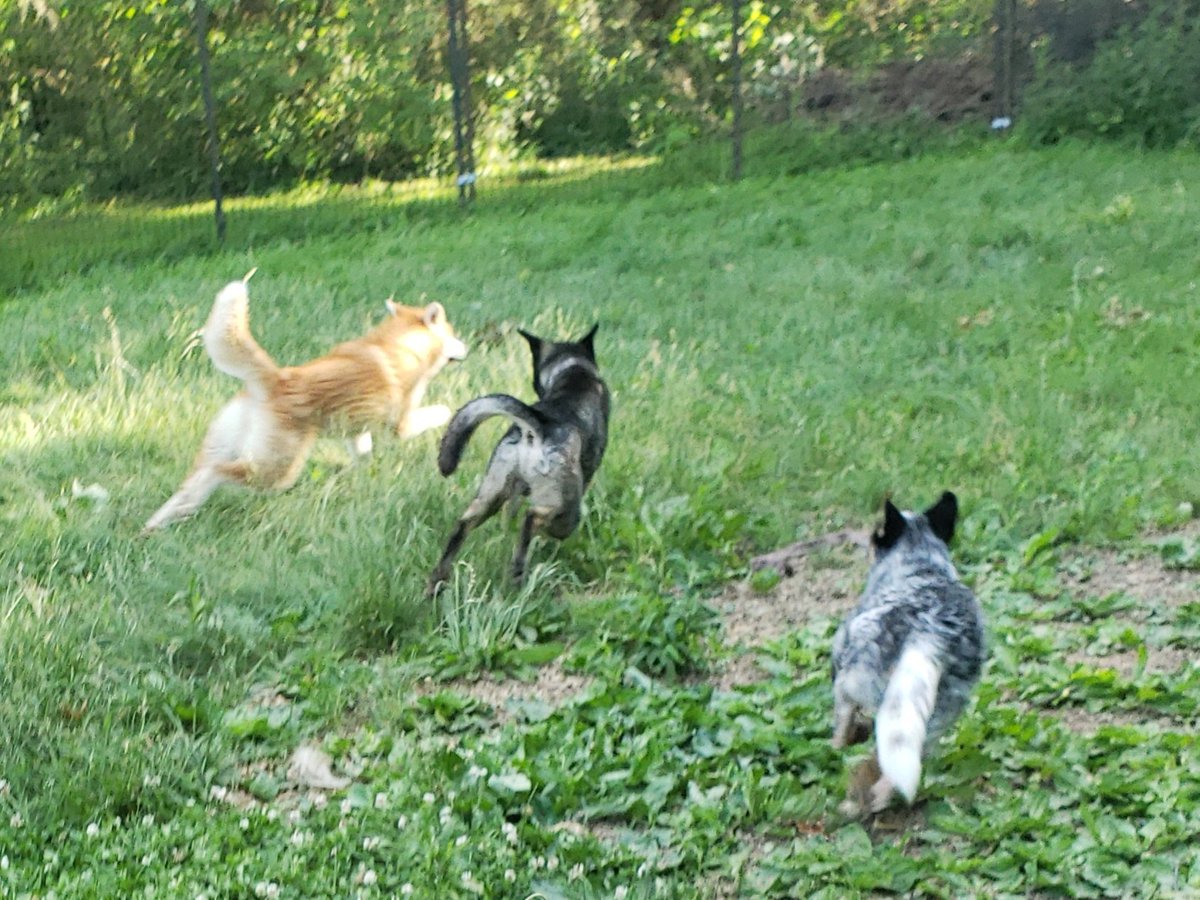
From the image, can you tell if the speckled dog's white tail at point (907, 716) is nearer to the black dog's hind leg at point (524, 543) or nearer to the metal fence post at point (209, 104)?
the black dog's hind leg at point (524, 543)

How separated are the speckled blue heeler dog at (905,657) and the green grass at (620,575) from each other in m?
0.20

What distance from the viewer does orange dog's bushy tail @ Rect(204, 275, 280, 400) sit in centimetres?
586

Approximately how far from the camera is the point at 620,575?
5504mm

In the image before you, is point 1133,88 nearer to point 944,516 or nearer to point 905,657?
point 944,516

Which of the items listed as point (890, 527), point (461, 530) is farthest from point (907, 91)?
point (890, 527)

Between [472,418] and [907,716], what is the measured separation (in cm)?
212

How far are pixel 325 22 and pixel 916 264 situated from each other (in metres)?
8.79

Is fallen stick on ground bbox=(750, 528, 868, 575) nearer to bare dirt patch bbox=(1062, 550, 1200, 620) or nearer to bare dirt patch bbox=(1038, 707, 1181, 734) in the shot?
bare dirt patch bbox=(1062, 550, 1200, 620)

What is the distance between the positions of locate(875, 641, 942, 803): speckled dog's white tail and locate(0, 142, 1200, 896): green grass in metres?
0.37

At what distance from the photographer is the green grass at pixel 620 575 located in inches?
143

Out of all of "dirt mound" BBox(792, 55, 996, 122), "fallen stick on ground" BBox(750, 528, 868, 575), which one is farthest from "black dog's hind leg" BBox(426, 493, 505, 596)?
"dirt mound" BBox(792, 55, 996, 122)

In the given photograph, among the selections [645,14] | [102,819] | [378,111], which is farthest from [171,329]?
[645,14]

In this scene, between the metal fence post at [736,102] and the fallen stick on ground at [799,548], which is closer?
the fallen stick on ground at [799,548]

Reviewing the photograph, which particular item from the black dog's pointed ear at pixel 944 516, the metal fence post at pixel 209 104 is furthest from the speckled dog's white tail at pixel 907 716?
the metal fence post at pixel 209 104
